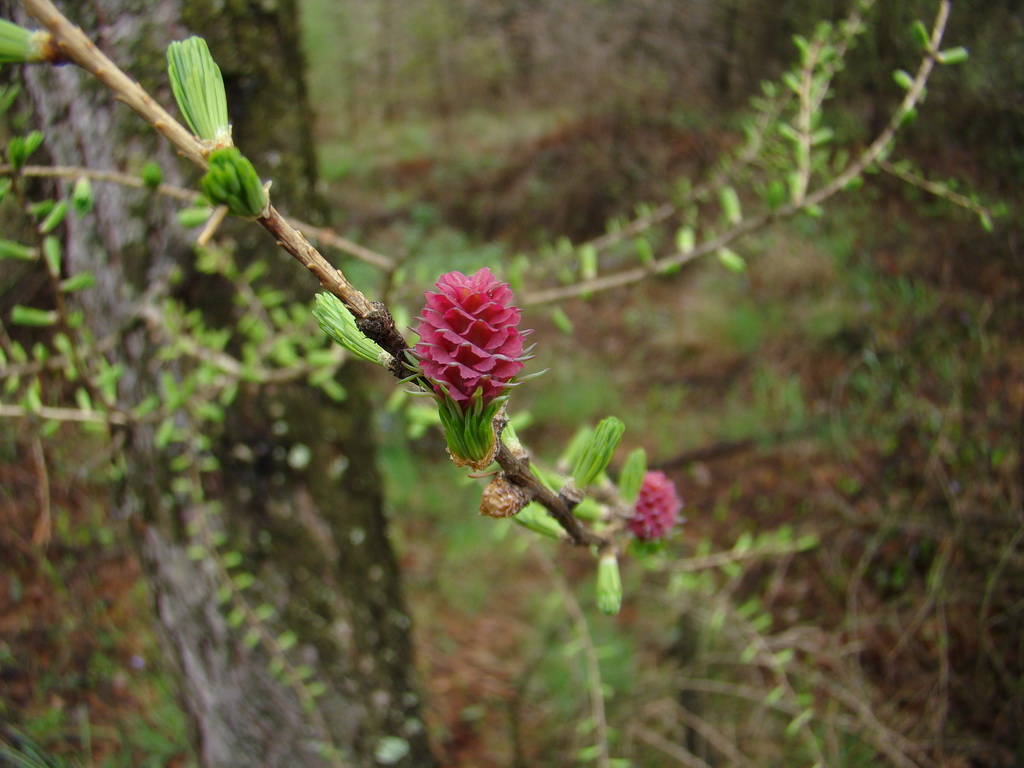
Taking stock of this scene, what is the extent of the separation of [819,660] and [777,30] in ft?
11.4

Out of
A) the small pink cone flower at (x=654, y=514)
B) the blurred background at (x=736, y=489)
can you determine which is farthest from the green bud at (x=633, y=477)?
the blurred background at (x=736, y=489)

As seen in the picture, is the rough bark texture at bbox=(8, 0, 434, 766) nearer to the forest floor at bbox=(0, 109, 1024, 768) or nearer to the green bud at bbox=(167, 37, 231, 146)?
the forest floor at bbox=(0, 109, 1024, 768)

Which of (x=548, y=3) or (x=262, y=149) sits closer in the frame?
(x=262, y=149)

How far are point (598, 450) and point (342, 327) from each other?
201 mm

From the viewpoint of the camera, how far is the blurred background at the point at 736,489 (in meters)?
Result: 1.50

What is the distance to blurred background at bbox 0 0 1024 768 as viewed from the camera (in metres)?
1.50

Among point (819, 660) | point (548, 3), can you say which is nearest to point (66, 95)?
point (819, 660)

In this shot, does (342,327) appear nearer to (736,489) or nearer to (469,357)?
(469,357)

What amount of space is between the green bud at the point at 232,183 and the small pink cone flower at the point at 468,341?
0.10 m

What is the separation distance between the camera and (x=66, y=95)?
3.07ft

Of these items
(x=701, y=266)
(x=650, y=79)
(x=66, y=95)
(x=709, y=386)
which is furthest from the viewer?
(x=650, y=79)

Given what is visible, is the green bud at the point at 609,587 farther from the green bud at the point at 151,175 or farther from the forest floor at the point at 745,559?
the green bud at the point at 151,175

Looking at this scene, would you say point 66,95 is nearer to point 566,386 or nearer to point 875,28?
point 875,28

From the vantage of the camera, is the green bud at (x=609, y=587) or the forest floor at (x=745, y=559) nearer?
the green bud at (x=609, y=587)
